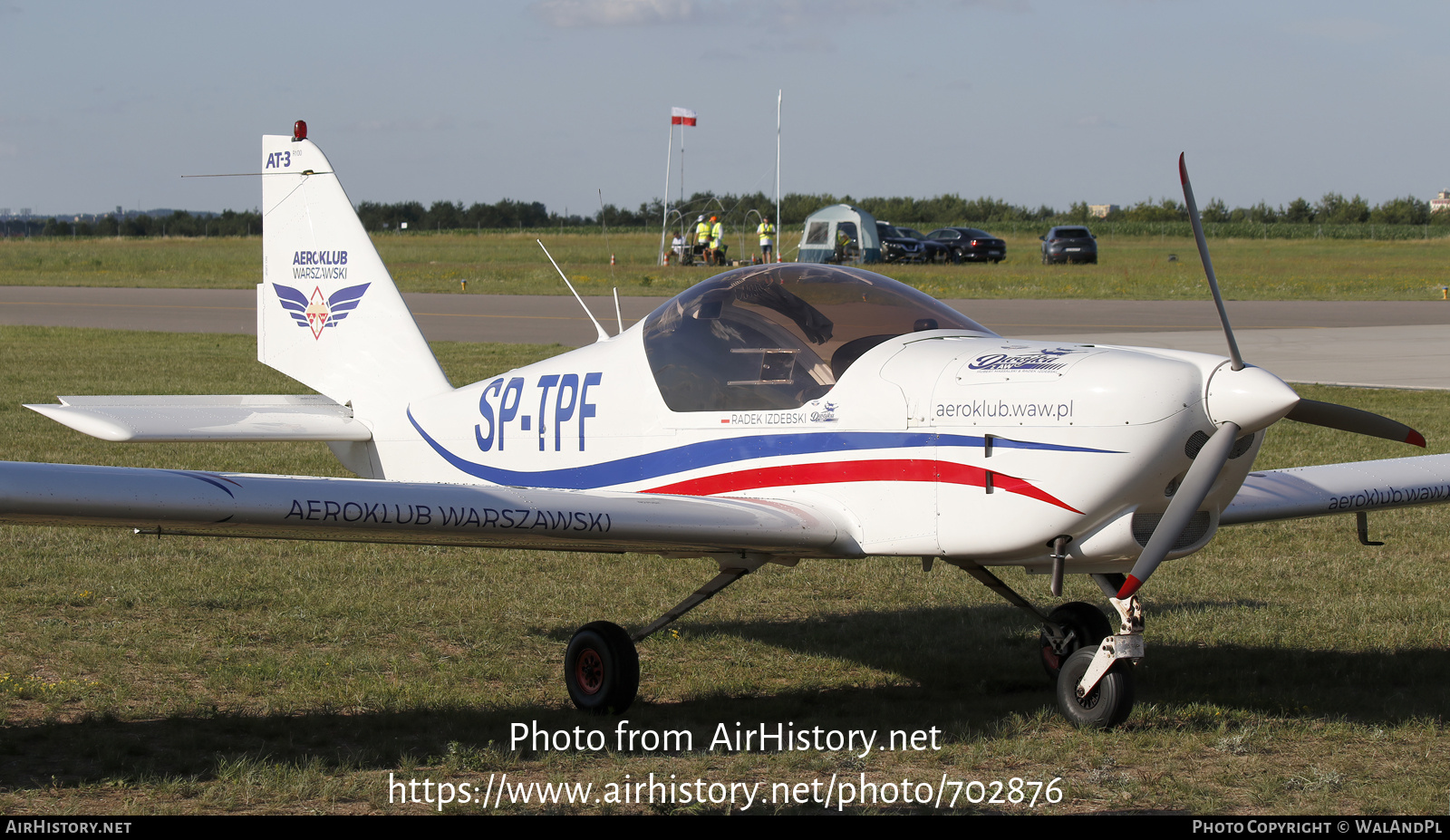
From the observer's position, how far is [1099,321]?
87.1ft

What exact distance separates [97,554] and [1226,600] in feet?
23.8

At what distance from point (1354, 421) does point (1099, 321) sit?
71.8ft

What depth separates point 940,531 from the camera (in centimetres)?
534

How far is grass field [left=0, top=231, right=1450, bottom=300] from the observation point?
117 feet

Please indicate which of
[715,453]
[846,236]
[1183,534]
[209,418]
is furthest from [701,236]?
[1183,534]

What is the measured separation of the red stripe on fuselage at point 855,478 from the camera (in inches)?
204

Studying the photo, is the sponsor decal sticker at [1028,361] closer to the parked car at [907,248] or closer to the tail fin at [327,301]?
the tail fin at [327,301]

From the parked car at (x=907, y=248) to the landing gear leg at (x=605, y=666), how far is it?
4080 centimetres

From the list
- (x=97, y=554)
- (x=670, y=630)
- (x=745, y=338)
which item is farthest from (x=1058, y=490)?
(x=97, y=554)

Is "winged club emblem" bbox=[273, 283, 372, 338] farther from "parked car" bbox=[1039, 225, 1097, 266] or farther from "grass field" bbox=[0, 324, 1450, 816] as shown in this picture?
"parked car" bbox=[1039, 225, 1097, 266]

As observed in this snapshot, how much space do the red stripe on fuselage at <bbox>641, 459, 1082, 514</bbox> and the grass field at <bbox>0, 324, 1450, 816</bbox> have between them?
1018 millimetres

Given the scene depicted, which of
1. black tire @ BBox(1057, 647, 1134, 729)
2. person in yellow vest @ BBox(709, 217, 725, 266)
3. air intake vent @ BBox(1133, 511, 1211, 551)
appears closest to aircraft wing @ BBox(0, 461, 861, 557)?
black tire @ BBox(1057, 647, 1134, 729)

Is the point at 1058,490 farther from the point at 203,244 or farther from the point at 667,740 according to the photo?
the point at 203,244
